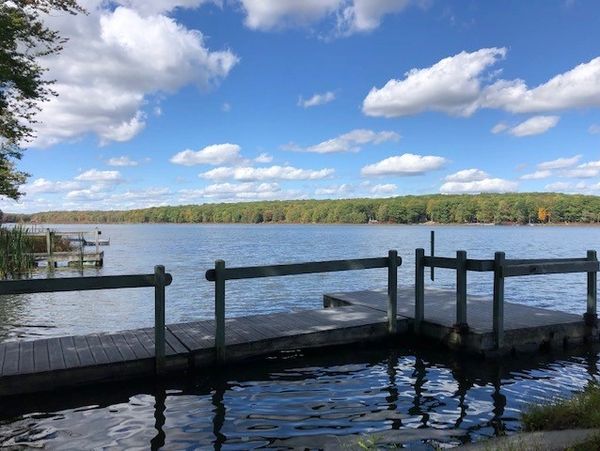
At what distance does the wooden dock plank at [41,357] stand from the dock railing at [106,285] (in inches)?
39.9

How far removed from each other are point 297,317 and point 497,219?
143822 millimetres

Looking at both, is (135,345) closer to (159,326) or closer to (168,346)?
(168,346)

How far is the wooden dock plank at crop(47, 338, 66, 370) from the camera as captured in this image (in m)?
6.80

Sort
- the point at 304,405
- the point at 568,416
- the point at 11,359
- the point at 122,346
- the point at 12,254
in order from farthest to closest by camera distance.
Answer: the point at 12,254, the point at 122,346, the point at 11,359, the point at 304,405, the point at 568,416

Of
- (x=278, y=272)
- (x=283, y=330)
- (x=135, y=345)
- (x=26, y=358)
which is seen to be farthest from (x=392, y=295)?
(x=26, y=358)

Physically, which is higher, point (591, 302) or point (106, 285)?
point (106, 285)

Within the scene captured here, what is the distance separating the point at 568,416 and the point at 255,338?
4956 mm

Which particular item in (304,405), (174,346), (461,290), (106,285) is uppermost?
(106,285)

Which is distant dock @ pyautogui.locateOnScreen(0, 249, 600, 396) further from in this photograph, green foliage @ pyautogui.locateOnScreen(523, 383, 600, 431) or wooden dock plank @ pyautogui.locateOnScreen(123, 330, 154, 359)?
green foliage @ pyautogui.locateOnScreen(523, 383, 600, 431)

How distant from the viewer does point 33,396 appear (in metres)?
6.57

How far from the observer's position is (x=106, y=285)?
23.3 ft

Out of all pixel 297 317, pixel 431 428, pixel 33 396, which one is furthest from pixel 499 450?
pixel 297 317

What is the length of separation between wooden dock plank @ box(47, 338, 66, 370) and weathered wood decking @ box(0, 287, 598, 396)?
0.04ft

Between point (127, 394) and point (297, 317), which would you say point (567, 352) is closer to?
point (297, 317)
